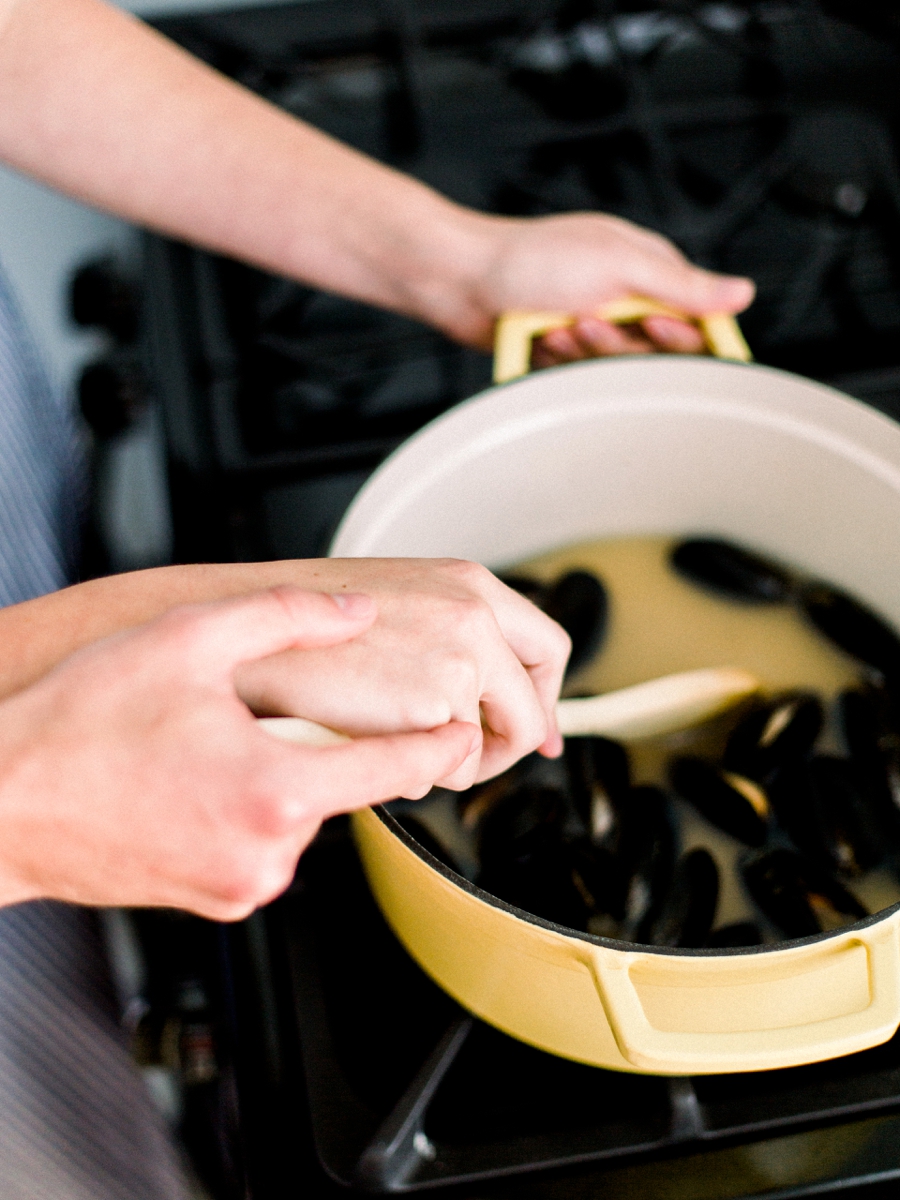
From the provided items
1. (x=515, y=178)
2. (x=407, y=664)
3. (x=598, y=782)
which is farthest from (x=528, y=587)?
(x=515, y=178)

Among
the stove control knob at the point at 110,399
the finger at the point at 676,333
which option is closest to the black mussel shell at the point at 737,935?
the finger at the point at 676,333

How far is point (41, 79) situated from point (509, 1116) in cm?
57

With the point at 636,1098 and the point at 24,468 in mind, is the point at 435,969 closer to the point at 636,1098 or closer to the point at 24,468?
the point at 636,1098

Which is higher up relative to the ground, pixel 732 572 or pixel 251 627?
pixel 251 627

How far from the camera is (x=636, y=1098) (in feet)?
1.47

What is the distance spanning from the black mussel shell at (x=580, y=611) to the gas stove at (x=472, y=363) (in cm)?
15

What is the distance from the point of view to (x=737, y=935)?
46 centimetres

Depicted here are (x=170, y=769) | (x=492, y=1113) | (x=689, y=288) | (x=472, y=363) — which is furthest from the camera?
(x=472, y=363)

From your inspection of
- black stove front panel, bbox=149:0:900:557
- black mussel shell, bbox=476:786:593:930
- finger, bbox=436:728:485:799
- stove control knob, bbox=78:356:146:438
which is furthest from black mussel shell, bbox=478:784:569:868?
stove control knob, bbox=78:356:146:438

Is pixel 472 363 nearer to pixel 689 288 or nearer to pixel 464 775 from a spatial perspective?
pixel 689 288

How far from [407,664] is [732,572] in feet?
1.00

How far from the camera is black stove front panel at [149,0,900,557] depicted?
2.27ft

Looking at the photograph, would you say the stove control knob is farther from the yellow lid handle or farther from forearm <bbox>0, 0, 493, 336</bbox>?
the yellow lid handle

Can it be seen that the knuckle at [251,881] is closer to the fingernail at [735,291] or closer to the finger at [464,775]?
the finger at [464,775]
